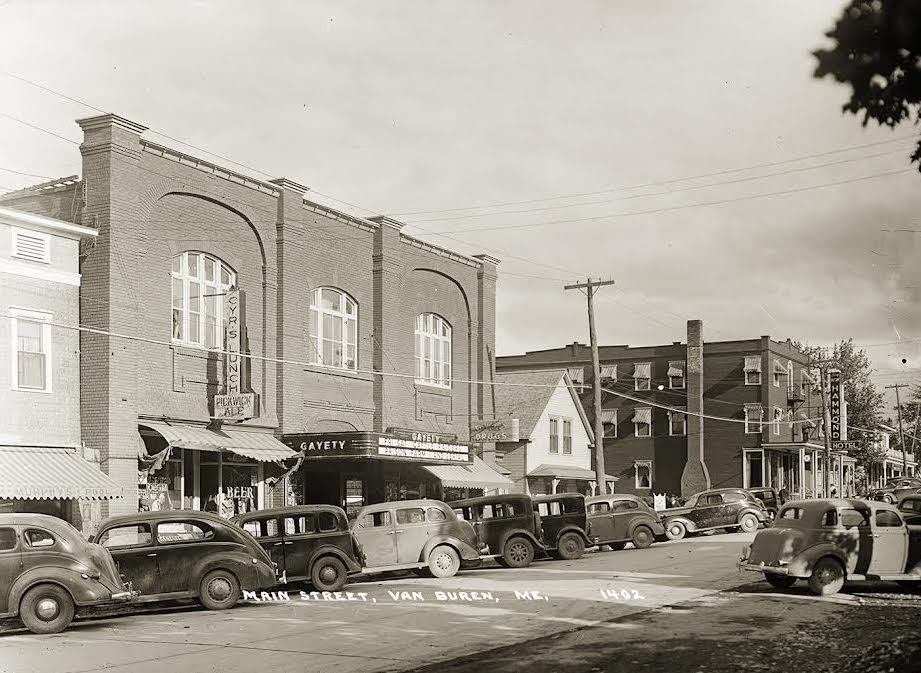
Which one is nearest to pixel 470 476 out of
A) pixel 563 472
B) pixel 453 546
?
pixel 563 472

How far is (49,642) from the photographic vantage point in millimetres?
14133

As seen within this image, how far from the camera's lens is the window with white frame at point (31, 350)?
23.9m

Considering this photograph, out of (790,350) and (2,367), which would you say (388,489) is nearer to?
(2,367)

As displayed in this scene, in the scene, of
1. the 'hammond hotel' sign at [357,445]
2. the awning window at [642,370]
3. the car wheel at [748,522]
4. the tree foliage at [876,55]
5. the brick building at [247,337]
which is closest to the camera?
the tree foliage at [876,55]

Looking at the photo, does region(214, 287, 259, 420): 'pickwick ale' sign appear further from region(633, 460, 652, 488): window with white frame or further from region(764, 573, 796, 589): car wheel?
region(633, 460, 652, 488): window with white frame

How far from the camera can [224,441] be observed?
2809cm

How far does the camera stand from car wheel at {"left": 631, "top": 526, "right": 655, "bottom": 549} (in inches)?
1232

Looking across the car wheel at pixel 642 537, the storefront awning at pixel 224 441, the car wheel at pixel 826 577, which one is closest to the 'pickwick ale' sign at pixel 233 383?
the storefront awning at pixel 224 441

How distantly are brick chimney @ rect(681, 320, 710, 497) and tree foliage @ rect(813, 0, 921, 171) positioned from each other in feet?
180

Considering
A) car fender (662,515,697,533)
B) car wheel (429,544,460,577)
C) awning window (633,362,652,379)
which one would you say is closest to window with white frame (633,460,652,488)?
awning window (633,362,652,379)

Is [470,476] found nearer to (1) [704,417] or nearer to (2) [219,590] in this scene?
(2) [219,590]

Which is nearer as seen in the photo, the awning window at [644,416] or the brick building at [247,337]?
the brick building at [247,337]

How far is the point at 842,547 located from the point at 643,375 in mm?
47324

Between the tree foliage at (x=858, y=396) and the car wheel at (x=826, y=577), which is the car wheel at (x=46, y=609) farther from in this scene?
the tree foliage at (x=858, y=396)
